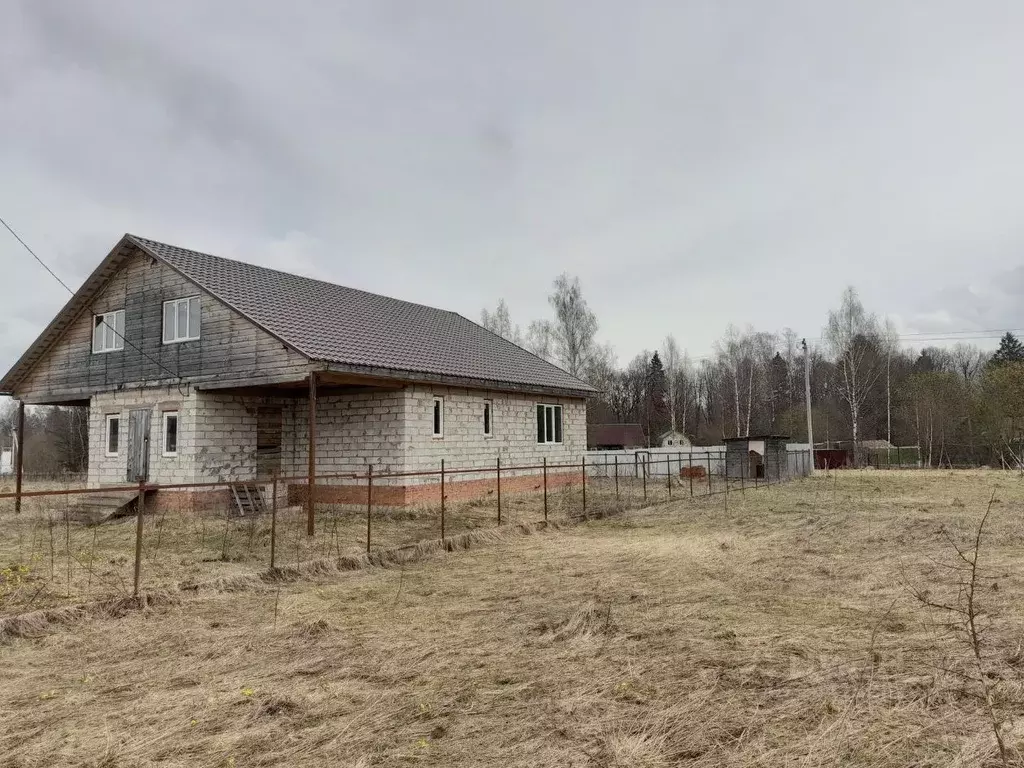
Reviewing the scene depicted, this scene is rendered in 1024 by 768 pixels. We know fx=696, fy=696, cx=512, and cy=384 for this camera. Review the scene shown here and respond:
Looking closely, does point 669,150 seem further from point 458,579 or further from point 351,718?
point 351,718

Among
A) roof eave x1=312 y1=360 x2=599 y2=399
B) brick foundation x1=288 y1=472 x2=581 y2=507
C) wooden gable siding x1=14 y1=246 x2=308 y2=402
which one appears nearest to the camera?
roof eave x1=312 y1=360 x2=599 y2=399

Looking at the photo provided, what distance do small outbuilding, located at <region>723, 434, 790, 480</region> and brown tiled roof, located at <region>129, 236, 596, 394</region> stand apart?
7311mm

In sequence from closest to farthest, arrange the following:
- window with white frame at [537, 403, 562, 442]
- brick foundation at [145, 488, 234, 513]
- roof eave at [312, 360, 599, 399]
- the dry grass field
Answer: the dry grass field → roof eave at [312, 360, 599, 399] → brick foundation at [145, 488, 234, 513] → window with white frame at [537, 403, 562, 442]

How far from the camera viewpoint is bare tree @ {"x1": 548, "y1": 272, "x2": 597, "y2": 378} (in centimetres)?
4475

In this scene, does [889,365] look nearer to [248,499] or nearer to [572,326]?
[572,326]

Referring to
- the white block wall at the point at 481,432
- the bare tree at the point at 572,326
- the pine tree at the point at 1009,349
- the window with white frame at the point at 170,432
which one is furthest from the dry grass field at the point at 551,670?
the pine tree at the point at 1009,349

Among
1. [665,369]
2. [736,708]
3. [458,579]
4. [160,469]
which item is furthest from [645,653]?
[665,369]

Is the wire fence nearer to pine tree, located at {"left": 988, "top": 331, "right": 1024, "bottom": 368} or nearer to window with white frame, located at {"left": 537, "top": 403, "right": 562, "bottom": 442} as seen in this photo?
window with white frame, located at {"left": 537, "top": 403, "right": 562, "bottom": 442}

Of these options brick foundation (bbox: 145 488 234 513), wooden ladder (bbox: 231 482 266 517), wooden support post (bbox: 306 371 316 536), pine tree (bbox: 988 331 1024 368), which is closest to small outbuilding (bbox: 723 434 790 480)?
wooden ladder (bbox: 231 482 266 517)

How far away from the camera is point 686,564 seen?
9078 millimetres

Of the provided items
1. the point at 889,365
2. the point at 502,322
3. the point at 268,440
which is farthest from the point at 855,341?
the point at 268,440

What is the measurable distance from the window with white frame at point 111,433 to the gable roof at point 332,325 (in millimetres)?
3150

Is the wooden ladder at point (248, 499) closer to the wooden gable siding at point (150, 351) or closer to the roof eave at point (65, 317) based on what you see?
the wooden gable siding at point (150, 351)

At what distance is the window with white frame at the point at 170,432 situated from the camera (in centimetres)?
1622
